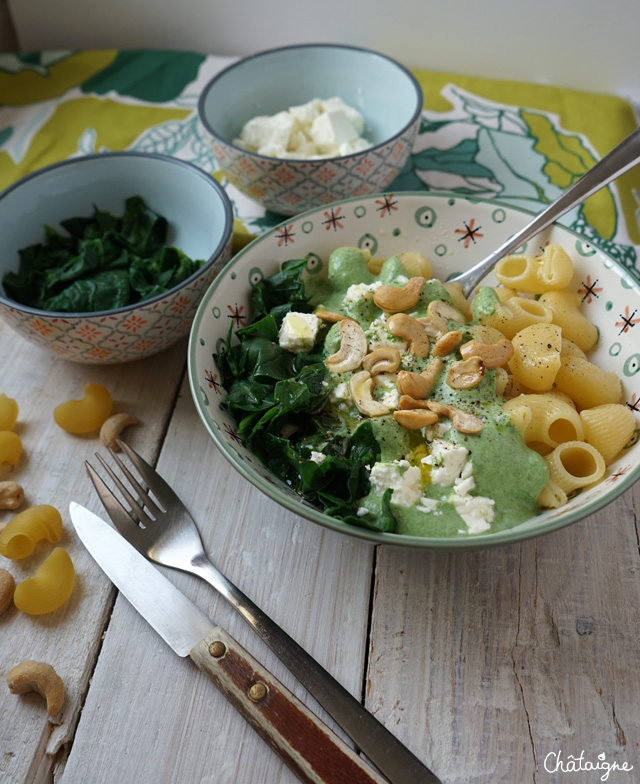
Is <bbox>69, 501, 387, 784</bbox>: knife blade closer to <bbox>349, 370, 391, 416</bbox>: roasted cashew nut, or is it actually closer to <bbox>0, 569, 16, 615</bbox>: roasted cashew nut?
<bbox>0, 569, 16, 615</bbox>: roasted cashew nut

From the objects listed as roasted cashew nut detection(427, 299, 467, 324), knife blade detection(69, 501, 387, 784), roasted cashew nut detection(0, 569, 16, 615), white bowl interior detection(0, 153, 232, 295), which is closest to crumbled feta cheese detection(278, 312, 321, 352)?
roasted cashew nut detection(427, 299, 467, 324)

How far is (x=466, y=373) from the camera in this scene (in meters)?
1.58

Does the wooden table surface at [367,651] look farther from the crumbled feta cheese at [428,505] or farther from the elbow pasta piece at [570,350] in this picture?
the elbow pasta piece at [570,350]

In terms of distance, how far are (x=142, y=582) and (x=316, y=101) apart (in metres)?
1.86

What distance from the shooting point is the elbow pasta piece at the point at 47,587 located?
1.52 m

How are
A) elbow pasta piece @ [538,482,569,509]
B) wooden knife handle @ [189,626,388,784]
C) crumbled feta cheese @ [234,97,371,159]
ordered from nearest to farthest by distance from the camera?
wooden knife handle @ [189,626,388,784] → elbow pasta piece @ [538,482,569,509] → crumbled feta cheese @ [234,97,371,159]

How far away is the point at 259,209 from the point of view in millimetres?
2508

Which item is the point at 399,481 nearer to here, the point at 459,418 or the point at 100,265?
A: the point at 459,418

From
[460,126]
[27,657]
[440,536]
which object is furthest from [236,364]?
[460,126]

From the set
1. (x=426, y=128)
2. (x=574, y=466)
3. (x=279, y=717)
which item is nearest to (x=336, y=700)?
(x=279, y=717)

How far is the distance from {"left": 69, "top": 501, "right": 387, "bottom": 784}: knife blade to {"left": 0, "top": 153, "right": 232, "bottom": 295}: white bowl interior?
1.02 metres

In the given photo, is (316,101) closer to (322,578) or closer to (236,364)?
(236,364)

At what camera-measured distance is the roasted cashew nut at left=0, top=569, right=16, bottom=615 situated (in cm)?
155

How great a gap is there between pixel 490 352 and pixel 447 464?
32 centimetres
